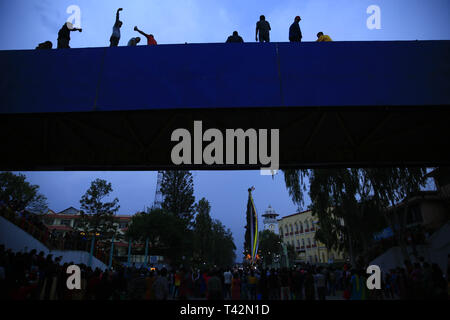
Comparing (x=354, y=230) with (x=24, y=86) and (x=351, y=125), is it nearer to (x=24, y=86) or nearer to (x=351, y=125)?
(x=351, y=125)

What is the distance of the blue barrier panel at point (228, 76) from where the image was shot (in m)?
6.89

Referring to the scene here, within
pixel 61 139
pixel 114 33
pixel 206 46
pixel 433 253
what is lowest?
pixel 433 253

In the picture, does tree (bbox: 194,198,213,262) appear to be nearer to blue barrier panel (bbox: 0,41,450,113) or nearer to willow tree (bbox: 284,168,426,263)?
willow tree (bbox: 284,168,426,263)

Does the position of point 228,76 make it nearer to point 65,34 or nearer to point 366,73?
point 366,73

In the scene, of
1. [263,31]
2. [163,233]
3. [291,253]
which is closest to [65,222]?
[163,233]

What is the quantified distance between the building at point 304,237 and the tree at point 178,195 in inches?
1391

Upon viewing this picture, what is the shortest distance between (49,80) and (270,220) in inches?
4629

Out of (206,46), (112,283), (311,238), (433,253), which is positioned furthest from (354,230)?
(311,238)

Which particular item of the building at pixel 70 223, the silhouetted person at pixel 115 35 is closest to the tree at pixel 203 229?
the building at pixel 70 223

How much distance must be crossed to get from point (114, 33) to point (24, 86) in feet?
13.1

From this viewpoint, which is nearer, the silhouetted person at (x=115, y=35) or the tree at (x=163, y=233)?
the silhouetted person at (x=115, y=35)

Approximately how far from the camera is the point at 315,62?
7.16 metres

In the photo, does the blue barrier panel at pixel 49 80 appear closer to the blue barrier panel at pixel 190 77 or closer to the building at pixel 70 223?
the blue barrier panel at pixel 190 77

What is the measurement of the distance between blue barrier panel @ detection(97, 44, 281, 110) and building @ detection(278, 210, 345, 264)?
63918mm
